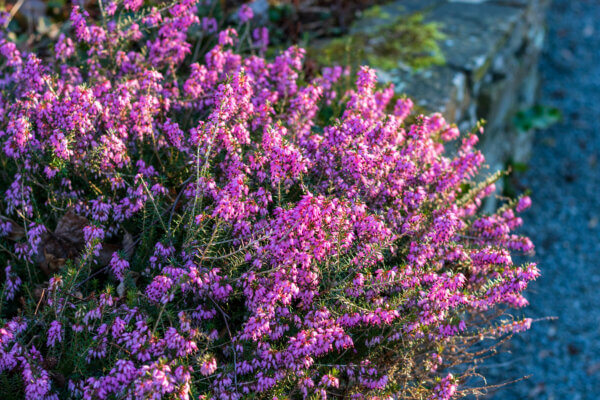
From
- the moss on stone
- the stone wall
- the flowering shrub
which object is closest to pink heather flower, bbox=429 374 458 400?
the flowering shrub

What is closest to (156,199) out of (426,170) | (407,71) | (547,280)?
(426,170)

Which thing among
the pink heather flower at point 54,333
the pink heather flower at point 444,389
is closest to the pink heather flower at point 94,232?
the pink heather flower at point 54,333

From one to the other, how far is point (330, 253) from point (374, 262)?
8.0 inches

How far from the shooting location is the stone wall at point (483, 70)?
14.2 feet

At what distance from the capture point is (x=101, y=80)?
281 cm

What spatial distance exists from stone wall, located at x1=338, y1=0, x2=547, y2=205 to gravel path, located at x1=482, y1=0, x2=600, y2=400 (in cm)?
53

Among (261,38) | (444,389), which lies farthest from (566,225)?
(444,389)

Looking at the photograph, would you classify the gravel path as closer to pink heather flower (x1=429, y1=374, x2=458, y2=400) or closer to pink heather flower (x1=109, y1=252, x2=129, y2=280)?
pink heather flower (x1=429, y1=374, x2=458, y2=400)

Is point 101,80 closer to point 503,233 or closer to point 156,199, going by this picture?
point 156,199

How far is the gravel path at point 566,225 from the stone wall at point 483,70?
531 mm

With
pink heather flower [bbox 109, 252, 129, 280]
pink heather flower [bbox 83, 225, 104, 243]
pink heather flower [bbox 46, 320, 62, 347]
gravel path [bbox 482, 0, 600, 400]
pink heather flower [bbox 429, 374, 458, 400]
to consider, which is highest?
pink heather flower [bbox 83, 225, 104, 243]

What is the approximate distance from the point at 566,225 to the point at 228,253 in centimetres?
458

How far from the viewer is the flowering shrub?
2.00m

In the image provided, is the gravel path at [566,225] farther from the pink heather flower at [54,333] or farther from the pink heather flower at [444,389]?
Answer: the pink heather flower at [54,333]
